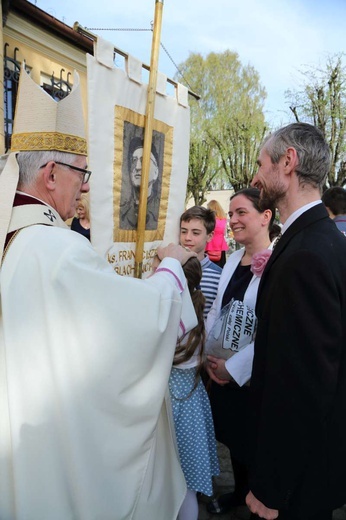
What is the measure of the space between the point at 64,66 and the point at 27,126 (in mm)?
6113

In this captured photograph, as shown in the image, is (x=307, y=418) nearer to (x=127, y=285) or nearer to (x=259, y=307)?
(x=259, y=307)

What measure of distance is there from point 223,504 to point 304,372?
171cm

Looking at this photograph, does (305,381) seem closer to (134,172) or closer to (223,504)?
(134,172)

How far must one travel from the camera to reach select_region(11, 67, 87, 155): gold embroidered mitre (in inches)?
55.5

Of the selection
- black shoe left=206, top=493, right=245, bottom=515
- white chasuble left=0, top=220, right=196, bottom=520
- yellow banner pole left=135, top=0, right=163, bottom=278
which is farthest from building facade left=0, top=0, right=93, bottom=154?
black shoe left=206, top=493, right=245, bottom=515

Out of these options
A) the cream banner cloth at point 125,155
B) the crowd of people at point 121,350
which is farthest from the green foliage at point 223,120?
the crowd of people at point 121,350

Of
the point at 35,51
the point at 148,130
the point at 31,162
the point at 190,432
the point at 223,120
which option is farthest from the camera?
the point at 223,120

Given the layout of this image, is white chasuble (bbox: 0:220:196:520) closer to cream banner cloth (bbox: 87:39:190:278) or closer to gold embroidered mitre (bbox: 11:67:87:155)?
gold embroidered mitre (bbox: 11:67:87:155)

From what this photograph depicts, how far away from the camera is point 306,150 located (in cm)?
143

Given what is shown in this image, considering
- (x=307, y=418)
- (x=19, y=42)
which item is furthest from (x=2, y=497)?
(x=19, y=42)

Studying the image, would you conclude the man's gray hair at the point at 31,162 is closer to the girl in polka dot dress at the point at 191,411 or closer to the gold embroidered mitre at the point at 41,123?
the gold embroidered mitre at the point at 41,123

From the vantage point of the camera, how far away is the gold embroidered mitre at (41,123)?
4.62ft

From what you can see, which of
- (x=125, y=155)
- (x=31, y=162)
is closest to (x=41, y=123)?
(x=31, y=162)

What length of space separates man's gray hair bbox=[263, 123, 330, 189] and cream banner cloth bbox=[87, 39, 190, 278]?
3.23 ft
